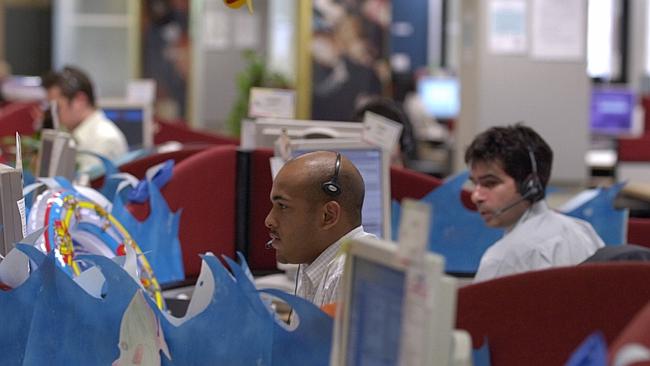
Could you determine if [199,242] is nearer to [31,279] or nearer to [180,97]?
[31,279]

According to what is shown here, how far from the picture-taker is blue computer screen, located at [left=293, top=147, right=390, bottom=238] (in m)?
4.20

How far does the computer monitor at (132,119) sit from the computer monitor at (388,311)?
6.40m

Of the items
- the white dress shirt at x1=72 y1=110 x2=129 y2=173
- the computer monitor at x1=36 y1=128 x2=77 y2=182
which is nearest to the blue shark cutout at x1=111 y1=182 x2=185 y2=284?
the computer monitor at x1=36 y1=128 x2=77 y2=182

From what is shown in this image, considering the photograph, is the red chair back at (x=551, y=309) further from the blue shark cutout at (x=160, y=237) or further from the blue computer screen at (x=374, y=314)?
the blue shark cutout at (x=160, y=237)

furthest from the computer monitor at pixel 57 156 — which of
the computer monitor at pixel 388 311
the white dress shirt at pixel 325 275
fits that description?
the computer monitor at pixel 388 311

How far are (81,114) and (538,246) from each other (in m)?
3.89

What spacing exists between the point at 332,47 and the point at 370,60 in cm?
53

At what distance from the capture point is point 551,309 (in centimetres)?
193

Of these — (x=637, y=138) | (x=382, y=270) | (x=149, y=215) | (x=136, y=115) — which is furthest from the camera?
(x=637, y=138)

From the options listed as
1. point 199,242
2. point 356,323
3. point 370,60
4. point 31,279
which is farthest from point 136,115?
point 356,323

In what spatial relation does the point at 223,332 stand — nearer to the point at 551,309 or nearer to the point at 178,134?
the point at 551,309

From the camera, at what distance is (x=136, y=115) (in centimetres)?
806

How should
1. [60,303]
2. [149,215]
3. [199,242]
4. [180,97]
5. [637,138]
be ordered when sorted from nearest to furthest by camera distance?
[60,303] < [149,215] < [199,242] < [637,138] < [180,97]

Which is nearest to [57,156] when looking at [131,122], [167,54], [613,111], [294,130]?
[294,130]
